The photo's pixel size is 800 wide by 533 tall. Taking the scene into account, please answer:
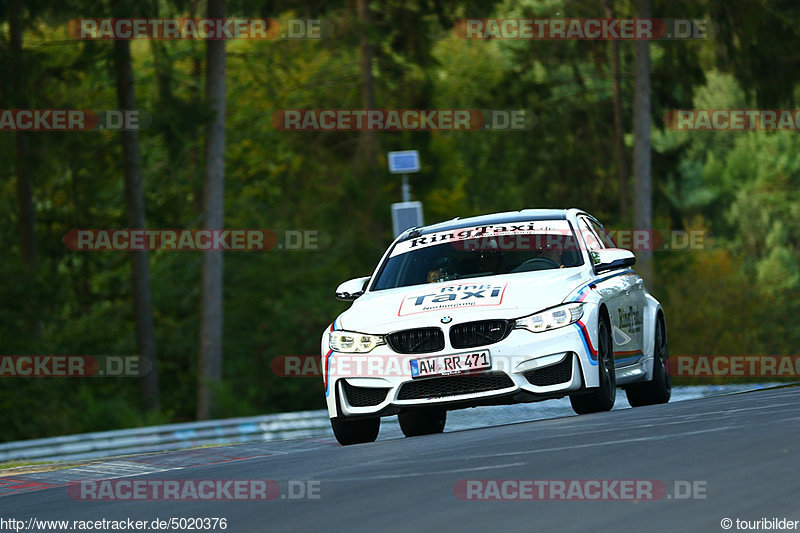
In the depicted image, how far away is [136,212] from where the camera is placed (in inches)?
1214

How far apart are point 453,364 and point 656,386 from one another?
11.6ft

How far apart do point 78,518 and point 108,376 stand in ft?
105

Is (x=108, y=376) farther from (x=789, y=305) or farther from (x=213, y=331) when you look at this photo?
(x=789, y=305)

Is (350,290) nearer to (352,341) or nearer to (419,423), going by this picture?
(352,341)

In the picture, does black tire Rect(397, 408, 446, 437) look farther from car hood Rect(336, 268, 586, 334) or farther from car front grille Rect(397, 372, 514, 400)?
car front grille Rect(397, 372, 514, 400)

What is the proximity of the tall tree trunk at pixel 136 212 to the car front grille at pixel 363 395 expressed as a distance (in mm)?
19668

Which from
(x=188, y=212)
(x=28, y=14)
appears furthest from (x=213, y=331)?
(x=188, y=212)

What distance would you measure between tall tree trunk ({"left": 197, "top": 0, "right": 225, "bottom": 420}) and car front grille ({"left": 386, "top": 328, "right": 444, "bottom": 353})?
1575 centimetres

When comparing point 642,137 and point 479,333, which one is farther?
point 642,137

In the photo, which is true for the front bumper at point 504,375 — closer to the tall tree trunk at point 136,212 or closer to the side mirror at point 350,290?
the side mirror at point 350,290

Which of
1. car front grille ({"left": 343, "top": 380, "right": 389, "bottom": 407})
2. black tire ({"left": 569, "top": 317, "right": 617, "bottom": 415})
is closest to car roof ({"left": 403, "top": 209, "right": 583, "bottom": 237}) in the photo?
black tire ({"left": 569, "top": 317, "right": 617, "bottom": 415})

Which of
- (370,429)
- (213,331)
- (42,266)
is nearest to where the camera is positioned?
(370,429)

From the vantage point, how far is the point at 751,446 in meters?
8.23

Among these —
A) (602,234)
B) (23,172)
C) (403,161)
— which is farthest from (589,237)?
(23,172)
